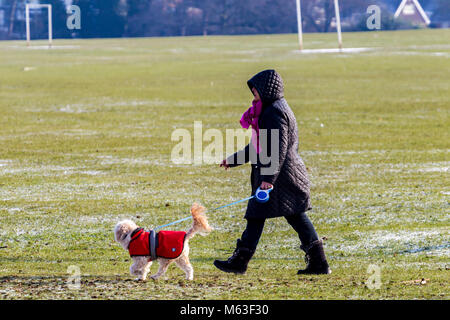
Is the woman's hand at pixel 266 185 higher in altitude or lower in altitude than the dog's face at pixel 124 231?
higher

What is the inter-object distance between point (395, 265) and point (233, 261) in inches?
73.3

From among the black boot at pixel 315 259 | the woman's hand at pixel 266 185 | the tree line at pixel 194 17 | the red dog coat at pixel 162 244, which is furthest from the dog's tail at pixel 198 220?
the tree line at pixel 194 17

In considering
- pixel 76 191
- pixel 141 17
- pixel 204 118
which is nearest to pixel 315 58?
pixel 204 118

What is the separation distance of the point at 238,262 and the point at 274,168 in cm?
100

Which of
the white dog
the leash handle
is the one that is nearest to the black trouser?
the leash handle

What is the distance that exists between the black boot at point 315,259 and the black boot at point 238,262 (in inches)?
20.6

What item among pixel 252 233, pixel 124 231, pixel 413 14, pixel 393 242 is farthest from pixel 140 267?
pixel 413 14

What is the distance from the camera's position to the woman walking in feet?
22.8

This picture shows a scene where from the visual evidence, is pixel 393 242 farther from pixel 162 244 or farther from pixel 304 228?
pixel 162 244

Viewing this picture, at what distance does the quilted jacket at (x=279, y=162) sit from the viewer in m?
6.94

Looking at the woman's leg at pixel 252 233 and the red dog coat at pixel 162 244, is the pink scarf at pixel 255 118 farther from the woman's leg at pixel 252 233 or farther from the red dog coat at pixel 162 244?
the red dog coat at pixel 162 244

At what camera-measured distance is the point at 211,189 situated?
13117 mm

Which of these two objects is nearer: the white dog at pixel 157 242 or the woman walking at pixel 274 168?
the white dog at pixel 157 242

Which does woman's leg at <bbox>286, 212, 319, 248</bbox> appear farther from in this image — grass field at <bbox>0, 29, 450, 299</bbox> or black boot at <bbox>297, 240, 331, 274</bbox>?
grass field at <bbox>0, 29, 450, 299</bbox>
